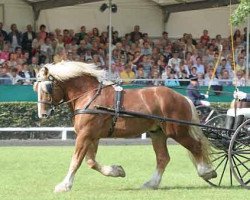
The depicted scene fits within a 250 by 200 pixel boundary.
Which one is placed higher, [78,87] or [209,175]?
[78,87]

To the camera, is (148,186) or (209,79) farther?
(209,79)

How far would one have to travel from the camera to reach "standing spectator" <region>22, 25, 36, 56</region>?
2625cm

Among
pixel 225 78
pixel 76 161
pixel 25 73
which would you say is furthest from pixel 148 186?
pixel 225 78

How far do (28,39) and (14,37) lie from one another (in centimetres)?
46

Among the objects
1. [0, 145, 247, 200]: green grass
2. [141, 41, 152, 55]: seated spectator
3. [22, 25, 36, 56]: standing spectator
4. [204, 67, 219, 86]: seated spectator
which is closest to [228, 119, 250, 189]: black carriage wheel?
[0, 145, 247, 200]: green grass

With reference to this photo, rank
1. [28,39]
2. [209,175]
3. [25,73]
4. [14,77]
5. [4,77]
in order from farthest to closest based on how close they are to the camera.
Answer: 1. [28,39]
2. [25,73]
3. [4,77]
4. [14,77]
5. [209,175]

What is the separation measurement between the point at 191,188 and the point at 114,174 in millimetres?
1129

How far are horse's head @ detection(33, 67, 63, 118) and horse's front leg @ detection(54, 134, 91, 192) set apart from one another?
72 cm

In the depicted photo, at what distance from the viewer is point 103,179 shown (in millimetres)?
13055

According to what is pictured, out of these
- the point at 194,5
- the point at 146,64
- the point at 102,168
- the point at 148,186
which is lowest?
the point at 148,186

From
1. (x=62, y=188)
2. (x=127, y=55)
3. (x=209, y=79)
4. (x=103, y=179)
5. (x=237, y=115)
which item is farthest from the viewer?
(x=127, y=55)

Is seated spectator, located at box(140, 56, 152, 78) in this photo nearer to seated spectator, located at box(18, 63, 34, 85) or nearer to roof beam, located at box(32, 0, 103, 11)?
roof beam, located at box(32, 0, 103, 11)

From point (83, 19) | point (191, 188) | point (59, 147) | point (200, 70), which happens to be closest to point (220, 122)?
point (191, 188)

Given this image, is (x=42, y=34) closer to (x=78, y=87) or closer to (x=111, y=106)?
(x=78, y=87)
